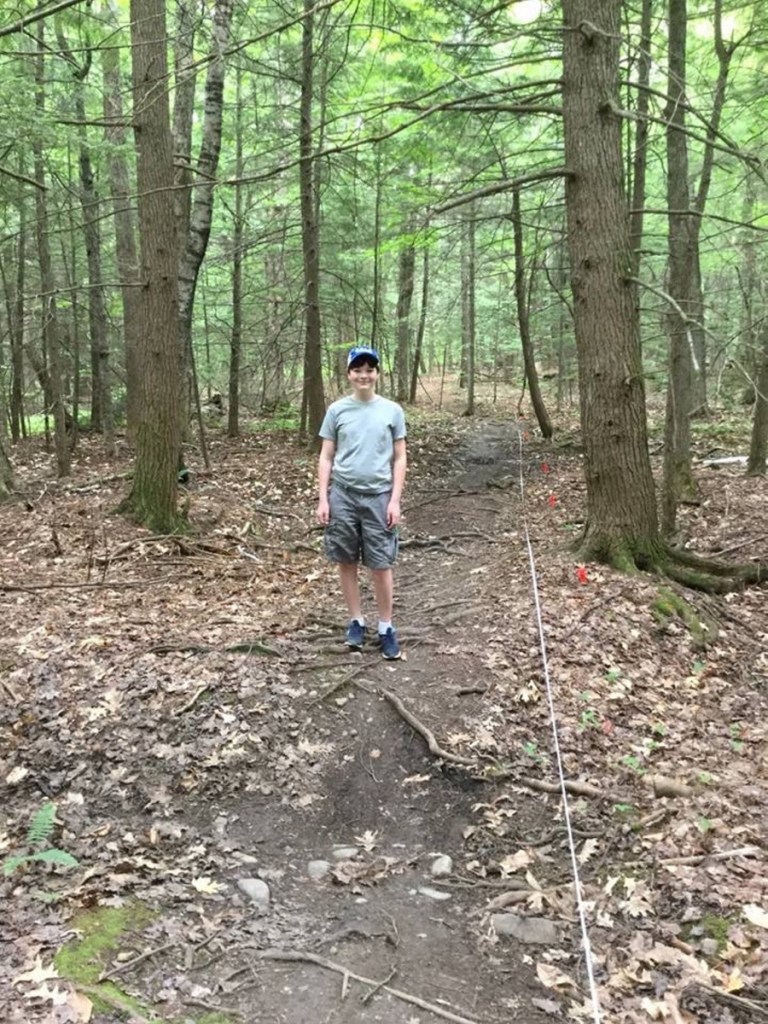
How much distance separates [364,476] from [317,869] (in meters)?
2.42

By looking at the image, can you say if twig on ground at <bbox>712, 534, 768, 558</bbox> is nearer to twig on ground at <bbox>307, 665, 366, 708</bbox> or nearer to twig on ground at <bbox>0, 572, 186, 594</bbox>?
twig on ground at <bbox>307, 665, 366, 708</bbox>

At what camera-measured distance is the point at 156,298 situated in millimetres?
7398

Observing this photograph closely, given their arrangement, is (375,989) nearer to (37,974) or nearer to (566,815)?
(37,974)

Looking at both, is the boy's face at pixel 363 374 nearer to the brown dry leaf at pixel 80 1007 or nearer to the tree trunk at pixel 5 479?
the brown dry leaf at pixel 80 1007

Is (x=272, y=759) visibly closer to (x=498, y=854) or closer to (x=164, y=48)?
(x=498, y=854)

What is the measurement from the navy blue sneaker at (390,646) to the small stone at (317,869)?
1805 millimetres

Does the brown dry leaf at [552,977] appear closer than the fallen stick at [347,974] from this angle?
No

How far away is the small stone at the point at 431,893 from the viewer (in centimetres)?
336

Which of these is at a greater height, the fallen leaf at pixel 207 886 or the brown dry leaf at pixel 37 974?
the brown dry leaf at pixel 37 974

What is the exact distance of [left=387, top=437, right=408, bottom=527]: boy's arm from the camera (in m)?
4.95

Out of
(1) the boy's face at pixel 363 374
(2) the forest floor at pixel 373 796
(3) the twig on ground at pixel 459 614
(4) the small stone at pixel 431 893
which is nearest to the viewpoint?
(2) the forest floor at pixel 373 796

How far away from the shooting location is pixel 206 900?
3262mm

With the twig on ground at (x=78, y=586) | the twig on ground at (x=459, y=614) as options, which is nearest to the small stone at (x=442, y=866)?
the twig on ground at (x=459, y=614)

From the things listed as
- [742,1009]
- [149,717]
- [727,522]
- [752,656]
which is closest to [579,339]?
[752,656]
